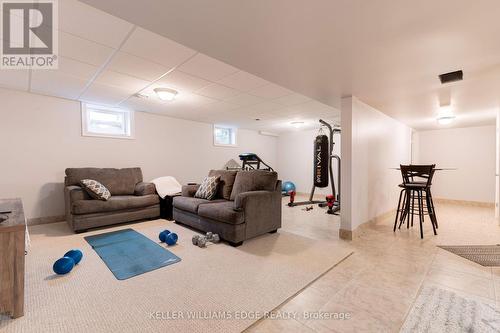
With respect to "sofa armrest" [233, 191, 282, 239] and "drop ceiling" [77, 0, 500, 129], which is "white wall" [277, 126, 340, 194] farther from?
"drop ceiling" [77, 0, 500, 129]

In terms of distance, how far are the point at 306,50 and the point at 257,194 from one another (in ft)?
5.85

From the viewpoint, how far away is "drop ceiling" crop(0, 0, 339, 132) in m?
1.94

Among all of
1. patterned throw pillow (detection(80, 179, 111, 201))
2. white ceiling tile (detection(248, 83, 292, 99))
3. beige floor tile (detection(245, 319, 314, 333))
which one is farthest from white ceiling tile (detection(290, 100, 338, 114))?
patterned throw pillow (detection(80, 179, 111, 201))

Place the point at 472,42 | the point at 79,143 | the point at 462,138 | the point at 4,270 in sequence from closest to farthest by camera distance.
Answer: the point at 4,270, the point at 472,42, the point at 79,143, the point at 462,138

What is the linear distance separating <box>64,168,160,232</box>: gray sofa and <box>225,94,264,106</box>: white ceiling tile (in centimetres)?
224

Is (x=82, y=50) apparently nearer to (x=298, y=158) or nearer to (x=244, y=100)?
(x=244, y=100)

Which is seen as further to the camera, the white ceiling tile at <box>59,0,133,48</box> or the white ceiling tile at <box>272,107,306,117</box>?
the white ceiling tile at <box>272,107,306,117</box>

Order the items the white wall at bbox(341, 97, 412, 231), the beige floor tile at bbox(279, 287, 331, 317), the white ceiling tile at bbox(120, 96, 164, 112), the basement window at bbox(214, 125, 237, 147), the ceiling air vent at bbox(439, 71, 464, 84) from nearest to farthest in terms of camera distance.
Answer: the beige floor tile at bbox(279, 287, 331, 317) → the ceiling air vent at bbox(439, 71, 464, 84) → the white wall at bbox(341, 97, 412, 231) → the white ceiling tile at bbox(120, 96, 164, 112) → the basement window at bbox(214, 125, 237, 147)

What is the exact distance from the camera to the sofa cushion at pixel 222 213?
8.82ft

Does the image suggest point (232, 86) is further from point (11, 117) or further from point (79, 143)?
point (11, 117)

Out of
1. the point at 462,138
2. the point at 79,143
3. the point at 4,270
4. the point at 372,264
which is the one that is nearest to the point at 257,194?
the point at 372,264

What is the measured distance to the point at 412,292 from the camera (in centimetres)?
179

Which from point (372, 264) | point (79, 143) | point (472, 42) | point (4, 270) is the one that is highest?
point (472, 42)

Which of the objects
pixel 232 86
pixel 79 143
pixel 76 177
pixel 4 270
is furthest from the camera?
pixel 79 143
